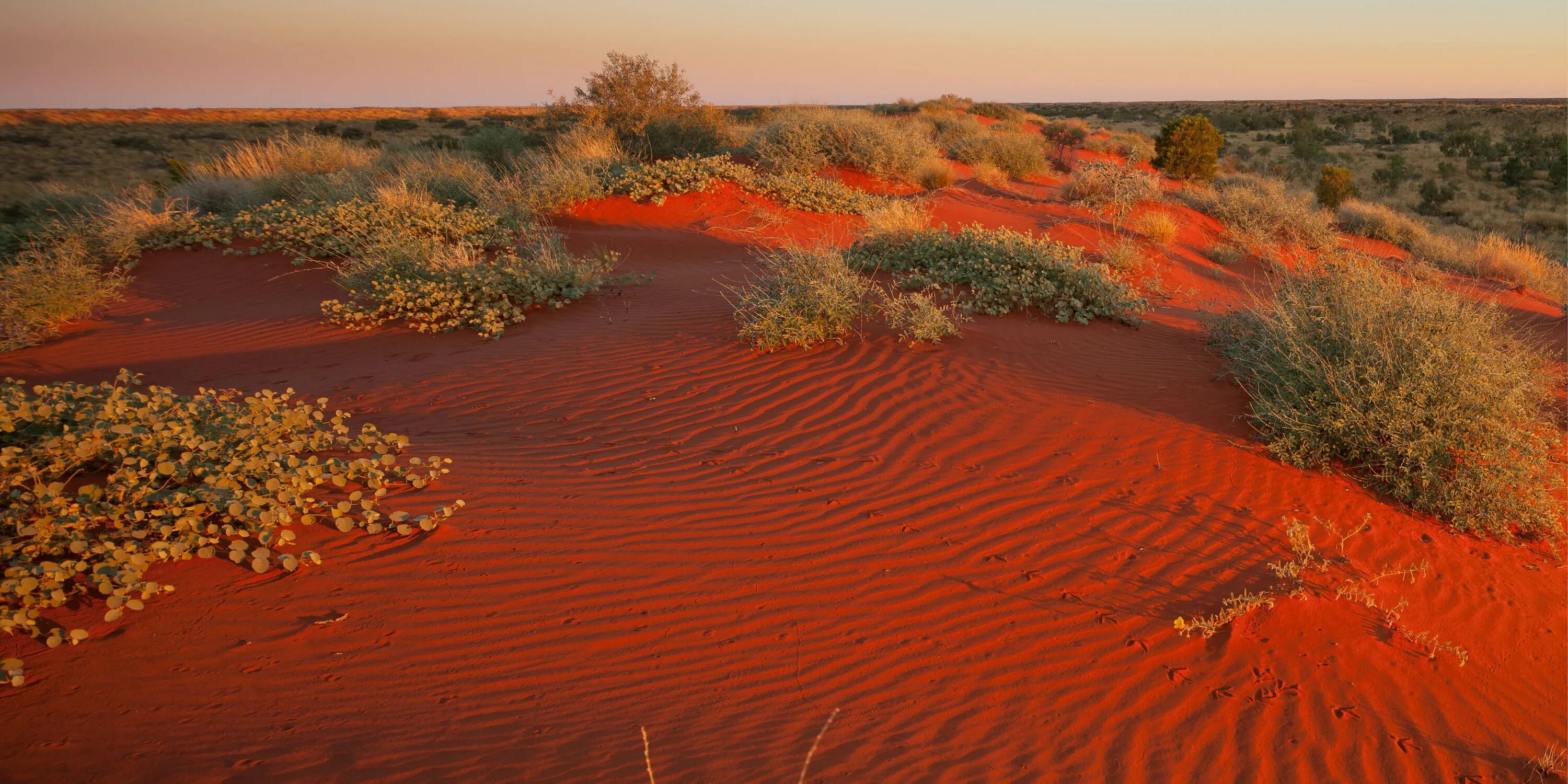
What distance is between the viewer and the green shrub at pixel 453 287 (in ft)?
25.2

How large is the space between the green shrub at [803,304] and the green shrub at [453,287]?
7.76 feet

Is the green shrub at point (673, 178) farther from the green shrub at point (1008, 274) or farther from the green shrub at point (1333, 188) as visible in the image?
the green shrub at point (1333, 188)

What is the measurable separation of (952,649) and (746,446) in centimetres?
213

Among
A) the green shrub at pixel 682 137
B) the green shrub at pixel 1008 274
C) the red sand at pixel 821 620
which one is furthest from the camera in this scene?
the green shrub at pixel 682 137

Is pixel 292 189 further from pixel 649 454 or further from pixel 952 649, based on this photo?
pixel 952 649

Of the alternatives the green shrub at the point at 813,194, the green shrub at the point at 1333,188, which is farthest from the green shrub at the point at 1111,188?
the green shrub at the point at 1333,188

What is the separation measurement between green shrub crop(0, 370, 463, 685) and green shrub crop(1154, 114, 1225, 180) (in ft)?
63.4

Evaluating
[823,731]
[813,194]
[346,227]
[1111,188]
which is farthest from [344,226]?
[1111,188]

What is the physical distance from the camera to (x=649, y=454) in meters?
4.86

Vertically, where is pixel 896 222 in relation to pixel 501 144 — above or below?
below

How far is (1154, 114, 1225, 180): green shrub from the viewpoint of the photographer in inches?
718

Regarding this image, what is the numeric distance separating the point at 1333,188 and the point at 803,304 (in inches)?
637

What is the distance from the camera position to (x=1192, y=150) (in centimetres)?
1819

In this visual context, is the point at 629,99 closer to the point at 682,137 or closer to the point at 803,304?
the point at 682,137
